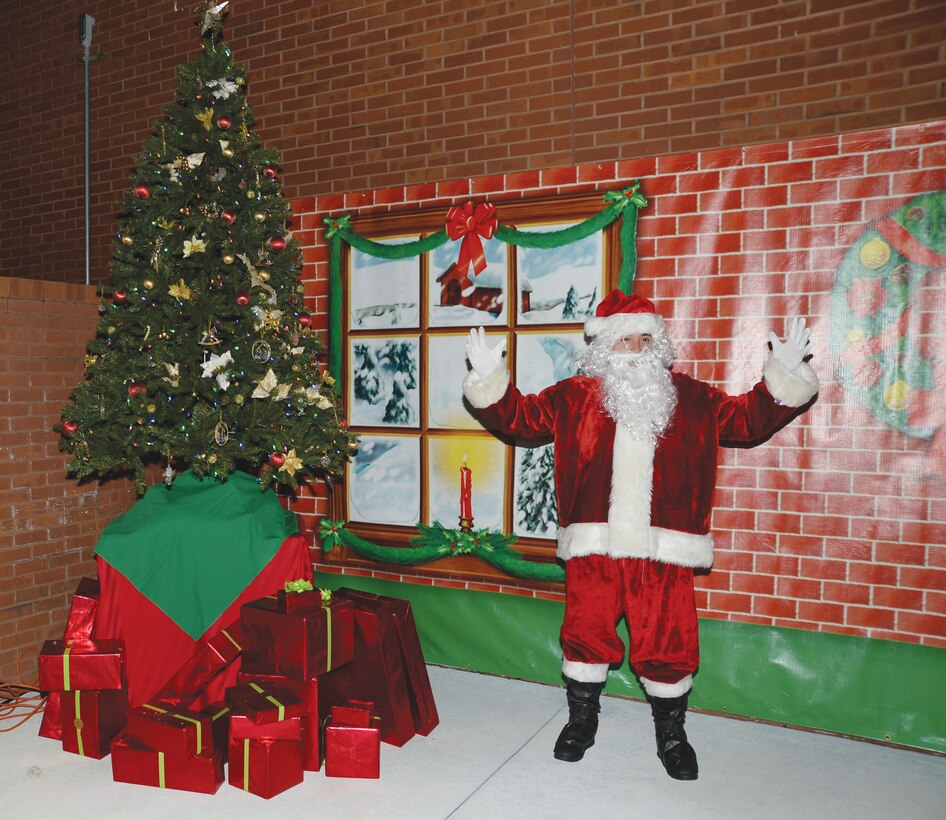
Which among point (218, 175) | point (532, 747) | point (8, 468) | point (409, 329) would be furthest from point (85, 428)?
point (532, 747)

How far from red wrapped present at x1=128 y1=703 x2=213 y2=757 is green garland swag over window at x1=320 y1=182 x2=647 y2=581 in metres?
1.37

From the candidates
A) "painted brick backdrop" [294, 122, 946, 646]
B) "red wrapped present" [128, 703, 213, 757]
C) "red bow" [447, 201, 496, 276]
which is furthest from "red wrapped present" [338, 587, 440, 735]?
"red bow" [447, 201, 496, 276]

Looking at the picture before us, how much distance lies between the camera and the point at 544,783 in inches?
101

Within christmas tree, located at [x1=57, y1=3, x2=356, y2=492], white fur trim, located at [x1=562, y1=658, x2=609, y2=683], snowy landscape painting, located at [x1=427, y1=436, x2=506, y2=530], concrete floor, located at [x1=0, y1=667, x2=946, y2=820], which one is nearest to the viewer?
concrete floor, located at [x1=0, y1=667, x2=946, y2=820]

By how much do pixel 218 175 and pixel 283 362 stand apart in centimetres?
86

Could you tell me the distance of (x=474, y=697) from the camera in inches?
129

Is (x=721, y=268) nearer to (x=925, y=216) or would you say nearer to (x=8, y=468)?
(x=925, y=216)

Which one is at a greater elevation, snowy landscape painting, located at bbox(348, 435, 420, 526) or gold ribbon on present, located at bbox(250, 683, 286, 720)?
snowy landscape painting, located at bbox(348, 435, 420, 526)

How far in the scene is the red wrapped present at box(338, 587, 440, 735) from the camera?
9.29ft

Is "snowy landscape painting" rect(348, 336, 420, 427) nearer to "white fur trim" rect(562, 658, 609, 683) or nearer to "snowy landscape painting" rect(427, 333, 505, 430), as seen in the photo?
"snowy landscape painting" rect(427, 333, 505, 430)

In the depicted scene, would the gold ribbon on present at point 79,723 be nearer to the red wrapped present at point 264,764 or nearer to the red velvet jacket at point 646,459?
the red wrapped present at point 264,764

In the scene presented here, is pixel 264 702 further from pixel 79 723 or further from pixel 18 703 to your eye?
pixel 18 703

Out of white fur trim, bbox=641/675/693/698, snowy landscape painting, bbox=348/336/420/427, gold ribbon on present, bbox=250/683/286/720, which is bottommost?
white fur trim, bbox=641/675/693/698

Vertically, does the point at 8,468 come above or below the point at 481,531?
above
